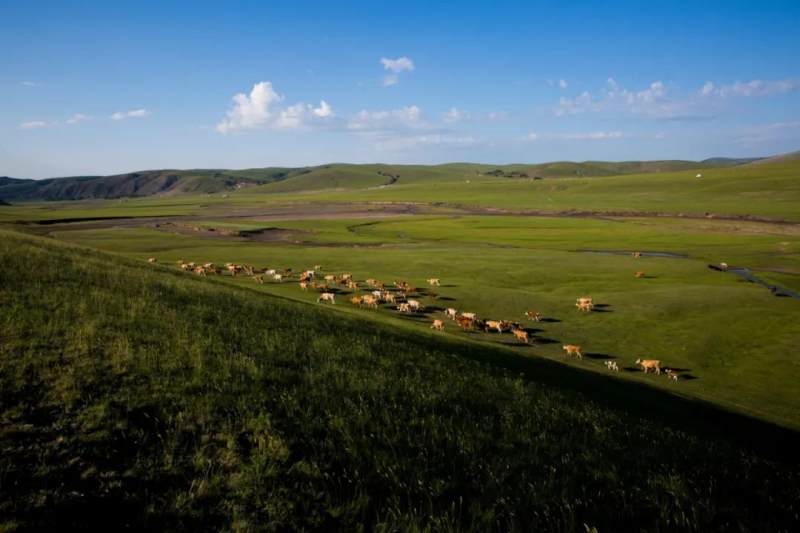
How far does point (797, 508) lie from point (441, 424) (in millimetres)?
6919

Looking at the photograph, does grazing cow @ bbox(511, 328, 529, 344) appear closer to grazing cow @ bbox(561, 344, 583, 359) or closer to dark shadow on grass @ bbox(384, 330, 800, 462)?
grazing cow @ bbox(561, 344, 583, 359)

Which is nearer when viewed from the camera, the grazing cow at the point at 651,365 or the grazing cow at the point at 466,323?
the grazing cow at the point at 651,365

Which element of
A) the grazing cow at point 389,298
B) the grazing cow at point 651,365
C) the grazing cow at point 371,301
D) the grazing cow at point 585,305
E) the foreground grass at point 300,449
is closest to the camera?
the foreground grass at point 300,449

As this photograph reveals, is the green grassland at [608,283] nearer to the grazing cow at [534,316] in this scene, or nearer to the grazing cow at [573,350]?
the grazing cow at [573,350]

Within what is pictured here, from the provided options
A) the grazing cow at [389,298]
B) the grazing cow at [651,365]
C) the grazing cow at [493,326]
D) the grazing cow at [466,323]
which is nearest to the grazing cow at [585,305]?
the grazing cow at [493,326]

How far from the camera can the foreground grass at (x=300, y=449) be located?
7.07m

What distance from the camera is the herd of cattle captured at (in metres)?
34.6

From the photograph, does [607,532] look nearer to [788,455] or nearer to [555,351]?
[788,455]

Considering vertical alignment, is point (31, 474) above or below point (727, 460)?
above

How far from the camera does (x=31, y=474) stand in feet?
23.4

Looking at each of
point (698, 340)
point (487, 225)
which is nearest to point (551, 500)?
point (698, 340)

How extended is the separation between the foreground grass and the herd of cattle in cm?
2106

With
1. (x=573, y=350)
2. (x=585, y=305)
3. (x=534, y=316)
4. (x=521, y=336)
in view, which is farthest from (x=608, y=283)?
(x=573, y=350)

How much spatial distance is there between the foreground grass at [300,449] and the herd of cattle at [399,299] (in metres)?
21.1
